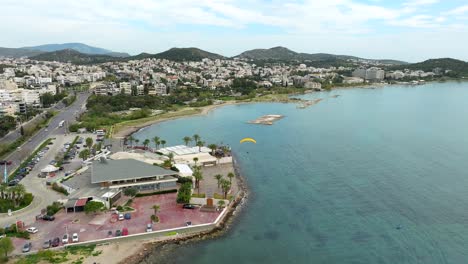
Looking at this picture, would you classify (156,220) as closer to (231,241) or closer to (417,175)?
(231,241)

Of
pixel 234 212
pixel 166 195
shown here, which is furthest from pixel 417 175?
pixel 166 195

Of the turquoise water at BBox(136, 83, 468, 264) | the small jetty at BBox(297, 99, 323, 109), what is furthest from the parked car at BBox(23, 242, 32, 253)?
the small jetty at BBox(297, 99, 323, 109)

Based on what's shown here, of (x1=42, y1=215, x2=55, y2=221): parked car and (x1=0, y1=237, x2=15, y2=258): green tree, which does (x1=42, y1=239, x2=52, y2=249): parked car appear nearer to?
(x1=0, y1=237, x2=15, y2=258): green tree

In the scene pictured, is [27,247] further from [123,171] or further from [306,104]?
[306,104]

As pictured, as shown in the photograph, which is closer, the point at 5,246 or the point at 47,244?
the point at 5,246

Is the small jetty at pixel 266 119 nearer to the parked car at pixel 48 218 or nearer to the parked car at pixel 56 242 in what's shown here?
the parked car at pixel 48 218

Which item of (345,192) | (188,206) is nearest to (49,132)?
(188,206)

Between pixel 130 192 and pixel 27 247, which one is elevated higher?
pixel 130 192
